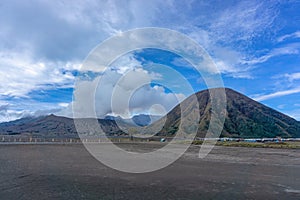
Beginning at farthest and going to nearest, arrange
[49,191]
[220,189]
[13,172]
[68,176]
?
[13,172]
[68,176]
[220,189]
[49,191]

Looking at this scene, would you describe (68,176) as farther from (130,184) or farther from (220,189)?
(220,189)

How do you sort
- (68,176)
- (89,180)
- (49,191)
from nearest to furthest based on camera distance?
(49,191), (89,180), (68,176)

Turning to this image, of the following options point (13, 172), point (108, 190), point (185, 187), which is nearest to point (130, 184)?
point (108, 190)

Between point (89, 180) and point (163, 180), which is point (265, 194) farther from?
point (89, 180)

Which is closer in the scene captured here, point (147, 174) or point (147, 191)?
point (147, 191)

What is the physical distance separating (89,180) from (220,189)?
30.8 ft

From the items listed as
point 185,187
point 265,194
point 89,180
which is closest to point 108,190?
point 89,180

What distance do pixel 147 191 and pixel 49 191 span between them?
19.3ft

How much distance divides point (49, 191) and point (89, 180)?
13.4 feet

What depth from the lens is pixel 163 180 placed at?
19.9m

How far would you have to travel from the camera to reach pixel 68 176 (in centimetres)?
2056

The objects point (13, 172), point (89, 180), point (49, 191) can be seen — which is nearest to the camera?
point (49, 191)

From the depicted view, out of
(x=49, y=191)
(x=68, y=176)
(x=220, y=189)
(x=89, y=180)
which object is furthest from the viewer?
(x=68, y=176)

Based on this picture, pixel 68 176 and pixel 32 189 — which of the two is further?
pixel 68 176
